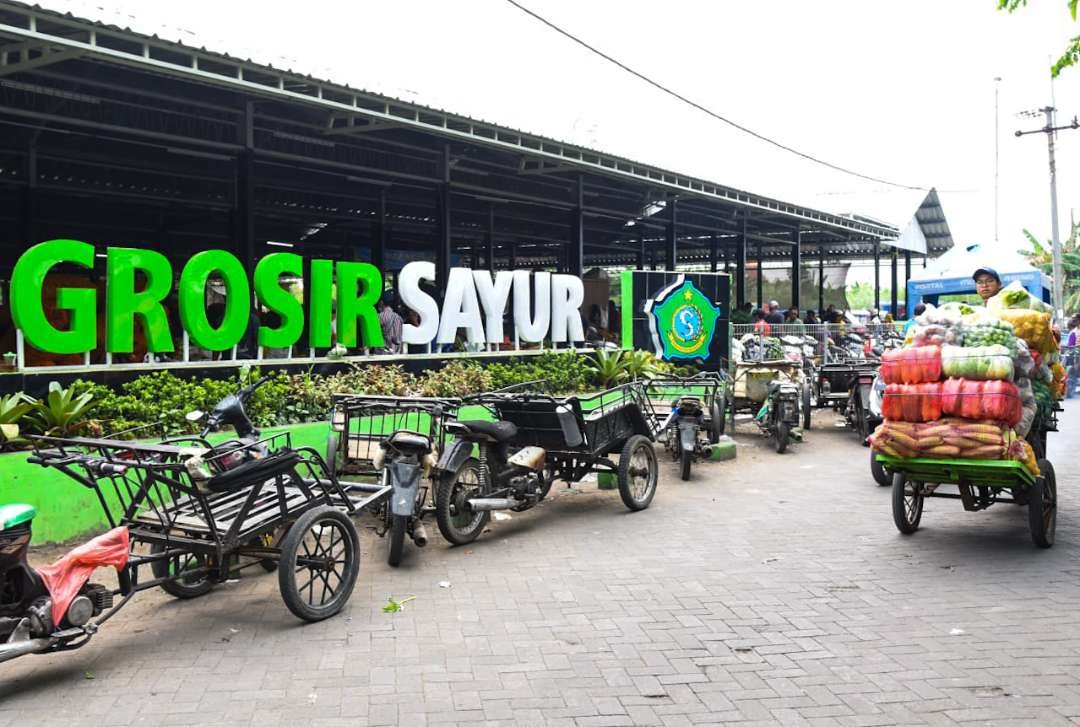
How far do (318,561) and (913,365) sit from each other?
14.6 feet

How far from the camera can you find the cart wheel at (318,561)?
500 centimetres

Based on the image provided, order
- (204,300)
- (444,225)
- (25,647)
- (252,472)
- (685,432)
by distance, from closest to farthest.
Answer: (25,647)
(252,472)
(204,300)
(685,432)
(444,225)

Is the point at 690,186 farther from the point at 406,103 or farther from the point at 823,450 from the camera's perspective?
the point at 406,103

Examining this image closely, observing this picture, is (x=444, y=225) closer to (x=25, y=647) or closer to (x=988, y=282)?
(x=988, y=282)

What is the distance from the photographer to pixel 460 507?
6.96 metres

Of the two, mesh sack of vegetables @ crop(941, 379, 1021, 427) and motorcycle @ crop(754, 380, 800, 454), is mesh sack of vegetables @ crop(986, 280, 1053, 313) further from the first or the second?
motorcycle @ crop(754, 380, 800, 454)

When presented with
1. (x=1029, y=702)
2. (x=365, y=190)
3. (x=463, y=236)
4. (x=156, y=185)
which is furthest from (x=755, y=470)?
(x=463, y=236)

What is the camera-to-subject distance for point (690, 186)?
17266mm

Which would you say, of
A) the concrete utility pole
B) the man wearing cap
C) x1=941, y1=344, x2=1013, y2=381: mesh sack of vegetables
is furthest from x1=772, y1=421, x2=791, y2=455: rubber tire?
the concrete utility pole

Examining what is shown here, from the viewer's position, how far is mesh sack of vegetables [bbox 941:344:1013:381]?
625cm

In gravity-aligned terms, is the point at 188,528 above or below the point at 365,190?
below

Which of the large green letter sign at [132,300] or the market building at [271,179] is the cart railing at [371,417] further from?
the market building at [271,179]

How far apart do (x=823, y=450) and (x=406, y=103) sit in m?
7.18

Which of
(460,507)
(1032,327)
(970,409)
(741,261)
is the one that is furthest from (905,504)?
(741,261)
